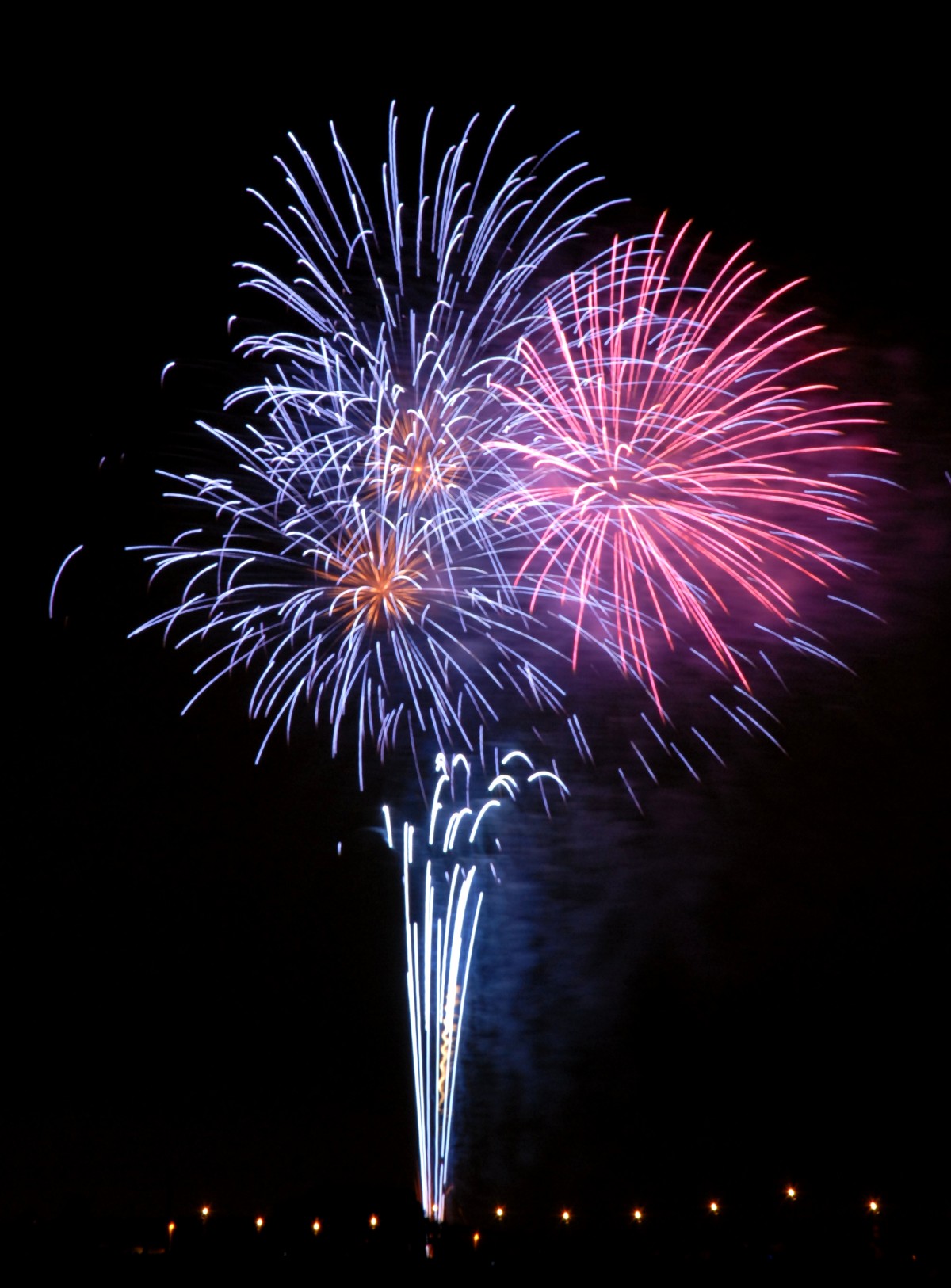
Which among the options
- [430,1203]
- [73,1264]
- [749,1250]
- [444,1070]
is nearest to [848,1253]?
[749,1250]

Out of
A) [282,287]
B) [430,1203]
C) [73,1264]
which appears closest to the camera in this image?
[282,287]

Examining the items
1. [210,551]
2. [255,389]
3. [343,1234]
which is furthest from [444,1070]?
[255,389]

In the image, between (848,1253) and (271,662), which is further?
(848,1253)

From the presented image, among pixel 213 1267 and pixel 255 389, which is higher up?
pixel 255 389

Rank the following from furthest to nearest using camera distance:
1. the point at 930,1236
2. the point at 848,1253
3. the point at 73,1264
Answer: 1. the point at 930,1236
2. the point at 848,1253
3. the point at 73,1264

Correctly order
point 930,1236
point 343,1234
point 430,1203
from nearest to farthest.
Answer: point 930,1236 → point 430,1203 → point 343,1234

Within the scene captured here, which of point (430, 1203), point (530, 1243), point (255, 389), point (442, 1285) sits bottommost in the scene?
point (442, 1285)

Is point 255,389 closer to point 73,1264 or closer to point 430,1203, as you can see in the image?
point 73,1264

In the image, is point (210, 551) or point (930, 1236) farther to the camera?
point (930, 1236)

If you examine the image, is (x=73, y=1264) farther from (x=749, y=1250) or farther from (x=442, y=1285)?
(x=749, y=1250)
